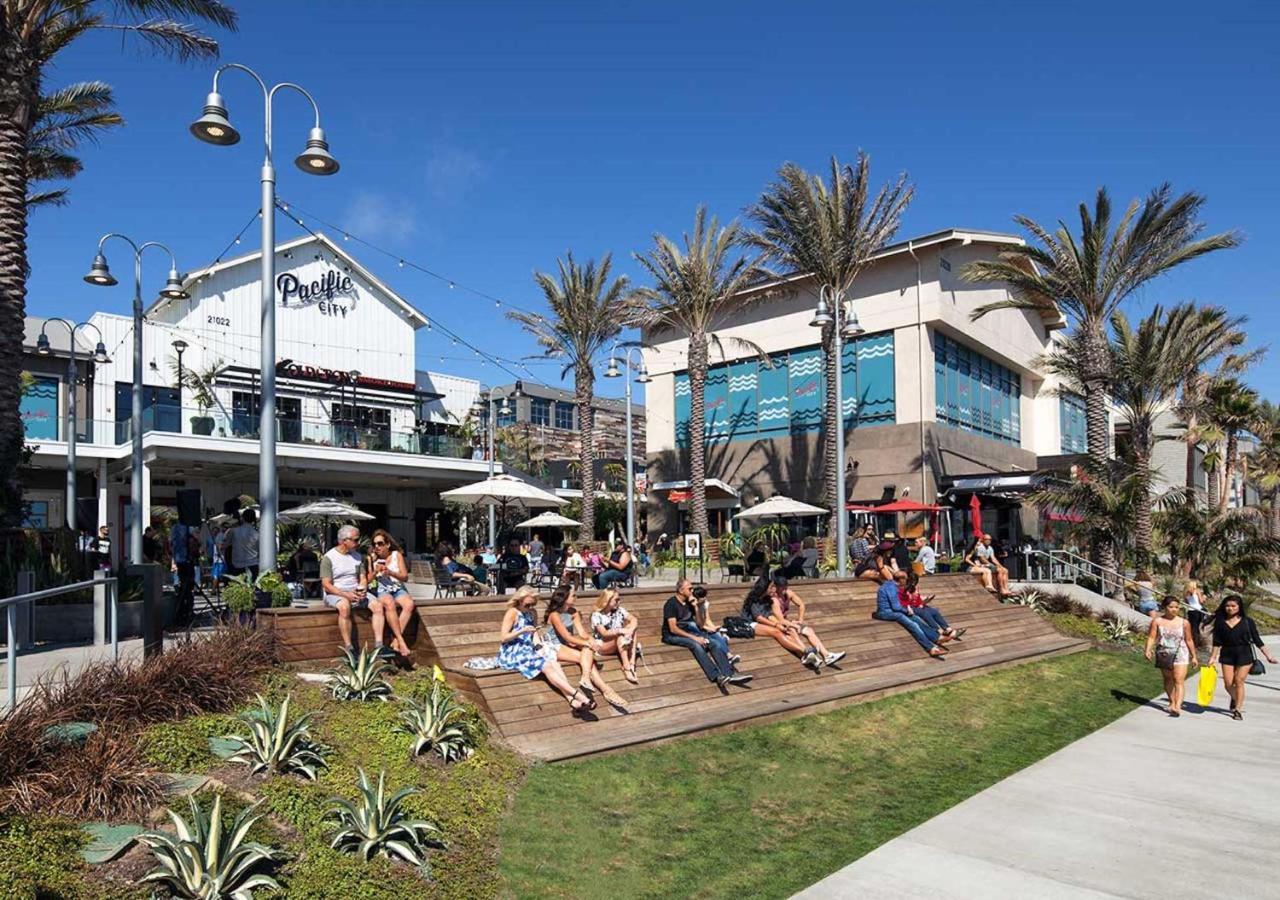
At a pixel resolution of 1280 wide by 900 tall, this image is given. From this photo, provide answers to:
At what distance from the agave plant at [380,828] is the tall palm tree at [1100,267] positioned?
67.0 feet

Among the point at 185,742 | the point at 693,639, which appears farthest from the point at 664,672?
the point at 185,742

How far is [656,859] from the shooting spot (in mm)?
6355

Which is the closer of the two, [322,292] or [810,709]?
[810,709]

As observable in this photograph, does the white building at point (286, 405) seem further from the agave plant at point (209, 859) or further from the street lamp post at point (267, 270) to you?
the agave plant at point (209, 859)

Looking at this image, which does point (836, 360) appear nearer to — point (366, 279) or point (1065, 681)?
point (1065, 681)

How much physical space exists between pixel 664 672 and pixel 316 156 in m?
7.36

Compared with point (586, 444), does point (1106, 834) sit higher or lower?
lower

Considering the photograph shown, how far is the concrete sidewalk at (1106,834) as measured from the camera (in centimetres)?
603

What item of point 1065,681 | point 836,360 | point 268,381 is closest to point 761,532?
point 836,360

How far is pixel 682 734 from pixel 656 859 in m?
2.46

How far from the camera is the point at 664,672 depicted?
10.3m

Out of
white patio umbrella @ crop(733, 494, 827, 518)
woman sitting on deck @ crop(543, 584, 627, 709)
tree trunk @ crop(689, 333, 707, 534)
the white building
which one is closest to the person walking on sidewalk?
woman sitting on deck @ crop(543, 584, 627, 709)

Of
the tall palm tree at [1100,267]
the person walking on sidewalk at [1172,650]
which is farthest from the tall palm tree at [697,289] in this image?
the person walking on sidewalk at [1172,650]

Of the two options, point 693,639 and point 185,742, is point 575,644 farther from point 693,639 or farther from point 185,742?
point 185,742
